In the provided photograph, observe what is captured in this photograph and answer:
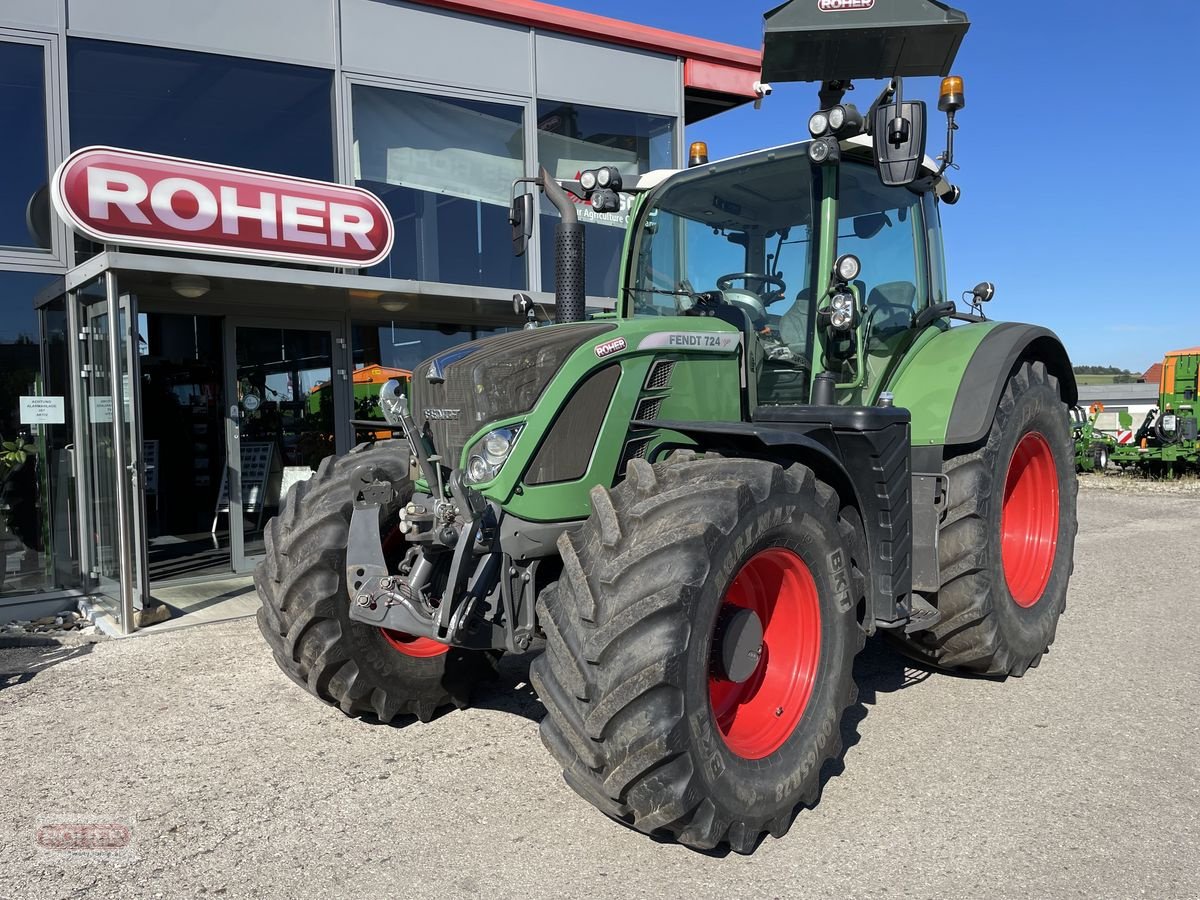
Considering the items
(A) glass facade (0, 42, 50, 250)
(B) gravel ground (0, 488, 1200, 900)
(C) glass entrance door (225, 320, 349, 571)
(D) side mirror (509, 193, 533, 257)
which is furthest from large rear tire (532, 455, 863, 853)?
(A) glass facade (0, 42, 50, 250)

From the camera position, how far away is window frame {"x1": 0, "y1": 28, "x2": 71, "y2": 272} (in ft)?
23.3

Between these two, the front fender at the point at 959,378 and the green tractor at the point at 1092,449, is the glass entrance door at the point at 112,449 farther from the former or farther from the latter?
the green tractor at the point at 1092,449

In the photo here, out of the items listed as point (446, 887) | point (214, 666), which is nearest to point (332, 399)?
point (214, 666)

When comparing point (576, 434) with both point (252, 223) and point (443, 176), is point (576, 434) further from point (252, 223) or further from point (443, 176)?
point (443, 176)

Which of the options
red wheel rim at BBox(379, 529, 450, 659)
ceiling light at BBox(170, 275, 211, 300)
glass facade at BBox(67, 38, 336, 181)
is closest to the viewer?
red wheel rim at BBox(379, 529, 450, 659)

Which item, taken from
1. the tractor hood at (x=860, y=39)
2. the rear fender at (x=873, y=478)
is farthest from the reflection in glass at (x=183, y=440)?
the rear fender at (x=873, y=478)

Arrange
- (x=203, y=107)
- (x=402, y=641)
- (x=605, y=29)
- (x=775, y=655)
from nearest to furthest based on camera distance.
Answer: (x=775, y=655) < (x=402, y=641) < (x=203, y=107) < (x=605, y=29)

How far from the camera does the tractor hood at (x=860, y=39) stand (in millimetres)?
4297

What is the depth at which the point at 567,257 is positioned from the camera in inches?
166

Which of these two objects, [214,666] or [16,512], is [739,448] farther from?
[16,512]

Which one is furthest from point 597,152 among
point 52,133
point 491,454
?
point 491,454

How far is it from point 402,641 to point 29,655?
3.31 m

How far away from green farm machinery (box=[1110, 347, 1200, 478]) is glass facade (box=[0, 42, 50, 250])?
17236 mm

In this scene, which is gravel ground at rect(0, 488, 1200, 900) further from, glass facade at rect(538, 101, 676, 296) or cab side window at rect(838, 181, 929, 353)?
glass facade at rect(538, 101, 676, 296)
